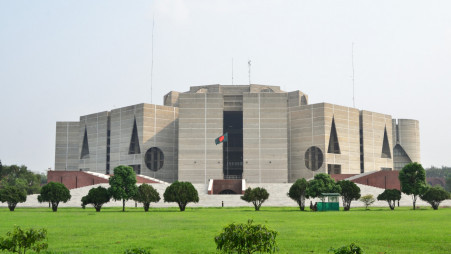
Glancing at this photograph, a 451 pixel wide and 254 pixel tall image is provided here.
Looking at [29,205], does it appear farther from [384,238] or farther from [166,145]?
[384,238]

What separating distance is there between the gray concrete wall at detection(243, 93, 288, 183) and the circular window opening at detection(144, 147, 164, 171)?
50.5 feet

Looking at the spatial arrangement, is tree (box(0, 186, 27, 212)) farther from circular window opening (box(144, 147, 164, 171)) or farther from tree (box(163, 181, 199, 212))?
circular window opening (box(144, 147, 164, 171))

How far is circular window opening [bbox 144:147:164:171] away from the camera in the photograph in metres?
84.4

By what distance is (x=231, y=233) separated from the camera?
9320mm

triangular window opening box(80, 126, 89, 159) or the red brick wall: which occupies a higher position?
triangular window opening box(80, 126, 89, 159)

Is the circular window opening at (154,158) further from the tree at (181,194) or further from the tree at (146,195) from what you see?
the tree at (181,194)

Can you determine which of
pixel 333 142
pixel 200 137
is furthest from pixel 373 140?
pixel 200 137

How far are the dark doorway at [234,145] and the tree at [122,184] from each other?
47.4 meters

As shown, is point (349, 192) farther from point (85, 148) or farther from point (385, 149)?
point (85, 148)

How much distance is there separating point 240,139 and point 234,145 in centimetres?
177

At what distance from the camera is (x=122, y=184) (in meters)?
44.4

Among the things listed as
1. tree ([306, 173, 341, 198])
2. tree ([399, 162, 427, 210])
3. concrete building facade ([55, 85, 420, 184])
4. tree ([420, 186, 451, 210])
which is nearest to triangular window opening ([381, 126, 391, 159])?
concrete building facade ([55, 85, 420, 184])

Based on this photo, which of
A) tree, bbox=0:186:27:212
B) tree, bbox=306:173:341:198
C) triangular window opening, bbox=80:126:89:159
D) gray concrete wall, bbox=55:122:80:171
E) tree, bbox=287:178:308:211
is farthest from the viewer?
gray concrete wall, bbox=55:122:80:171

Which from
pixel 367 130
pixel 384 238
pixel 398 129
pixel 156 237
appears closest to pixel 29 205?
pixel 156 237
